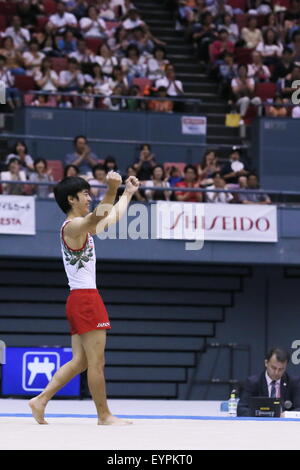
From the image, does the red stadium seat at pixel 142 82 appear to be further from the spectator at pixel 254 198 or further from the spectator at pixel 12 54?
the spectator at pixel 254 198

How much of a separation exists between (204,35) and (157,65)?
221 cm

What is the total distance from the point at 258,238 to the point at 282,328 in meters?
2.27

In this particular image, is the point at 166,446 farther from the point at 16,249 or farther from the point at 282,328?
the point at 282,328

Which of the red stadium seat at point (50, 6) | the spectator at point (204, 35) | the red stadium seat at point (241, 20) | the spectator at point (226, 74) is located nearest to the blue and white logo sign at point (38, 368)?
the spectator at point (226, 74)

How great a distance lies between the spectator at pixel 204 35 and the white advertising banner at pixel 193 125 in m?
3.47

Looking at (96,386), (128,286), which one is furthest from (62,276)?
(96,386)

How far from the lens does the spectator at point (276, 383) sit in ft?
35.4

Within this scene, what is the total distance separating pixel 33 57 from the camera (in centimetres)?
2062

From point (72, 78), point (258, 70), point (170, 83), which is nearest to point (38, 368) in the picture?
point (72, 78)

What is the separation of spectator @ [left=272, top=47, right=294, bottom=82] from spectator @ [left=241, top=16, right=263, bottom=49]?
845mm

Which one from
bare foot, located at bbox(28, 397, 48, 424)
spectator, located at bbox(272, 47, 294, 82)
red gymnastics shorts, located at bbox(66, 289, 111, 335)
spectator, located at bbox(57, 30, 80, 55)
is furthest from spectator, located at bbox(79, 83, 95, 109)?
bare foot, located at bbox(28, 397, 48, 424)

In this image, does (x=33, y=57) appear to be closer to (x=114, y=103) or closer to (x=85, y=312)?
(x=114, y=103)

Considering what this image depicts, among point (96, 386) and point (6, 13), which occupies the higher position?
point (6, 13)

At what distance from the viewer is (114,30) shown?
883 inches
